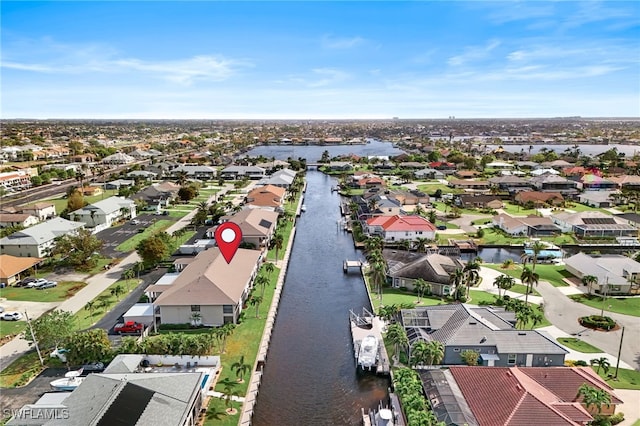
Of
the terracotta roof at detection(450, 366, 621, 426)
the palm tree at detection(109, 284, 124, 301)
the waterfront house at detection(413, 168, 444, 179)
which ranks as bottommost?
the palm tree at detection(109, 284, 124, 301)

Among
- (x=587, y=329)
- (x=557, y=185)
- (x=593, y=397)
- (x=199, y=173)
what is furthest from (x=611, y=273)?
(x=199, y=173)

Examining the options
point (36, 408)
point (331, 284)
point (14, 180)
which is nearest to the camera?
point (36, 408)

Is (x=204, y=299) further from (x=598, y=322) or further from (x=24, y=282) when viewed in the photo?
(x=598, y=322)

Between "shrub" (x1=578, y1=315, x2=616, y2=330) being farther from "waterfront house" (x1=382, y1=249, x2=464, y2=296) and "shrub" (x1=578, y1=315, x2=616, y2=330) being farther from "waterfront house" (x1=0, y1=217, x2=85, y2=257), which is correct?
"waterfront house" (x1=0, y1=217, x2=85, y2=257)

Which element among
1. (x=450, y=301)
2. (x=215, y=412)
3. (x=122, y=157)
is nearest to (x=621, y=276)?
(x=450, y=301)

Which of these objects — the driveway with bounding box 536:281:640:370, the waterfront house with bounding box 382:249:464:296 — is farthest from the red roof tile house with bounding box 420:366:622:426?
the waterfront house with bounding box 382:249:464:296

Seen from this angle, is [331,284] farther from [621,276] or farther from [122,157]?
[122,157]

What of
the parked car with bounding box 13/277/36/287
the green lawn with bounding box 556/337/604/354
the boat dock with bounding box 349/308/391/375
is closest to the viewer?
the boat dock with bounding box 349/308/391/375
